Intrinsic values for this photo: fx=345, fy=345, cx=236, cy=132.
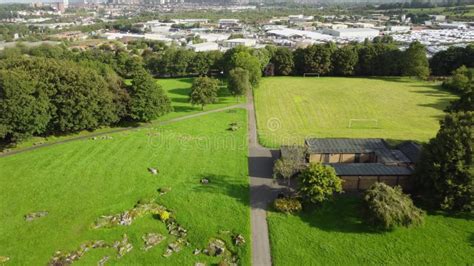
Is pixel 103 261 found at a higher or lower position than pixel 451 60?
lower

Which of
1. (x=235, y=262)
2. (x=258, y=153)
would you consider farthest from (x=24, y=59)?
(x=235, y=262)

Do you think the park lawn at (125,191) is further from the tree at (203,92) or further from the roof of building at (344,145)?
the tree at (203,92)

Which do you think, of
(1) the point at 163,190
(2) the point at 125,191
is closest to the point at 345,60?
(1) the point at 163,190

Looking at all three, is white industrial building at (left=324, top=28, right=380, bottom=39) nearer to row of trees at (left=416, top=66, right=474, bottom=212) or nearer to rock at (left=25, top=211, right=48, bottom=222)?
row of trees at (left=416, top=66, right=474, bottom=212)

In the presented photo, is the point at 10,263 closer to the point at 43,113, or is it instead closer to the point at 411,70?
the point at 43,113

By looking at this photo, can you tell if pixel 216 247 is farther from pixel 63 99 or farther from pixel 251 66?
pixel 251 66

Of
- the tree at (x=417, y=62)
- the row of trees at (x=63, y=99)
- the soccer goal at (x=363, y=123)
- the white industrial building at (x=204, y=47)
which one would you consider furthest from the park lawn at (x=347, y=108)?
the white industrial building at (x=204, y=47)
